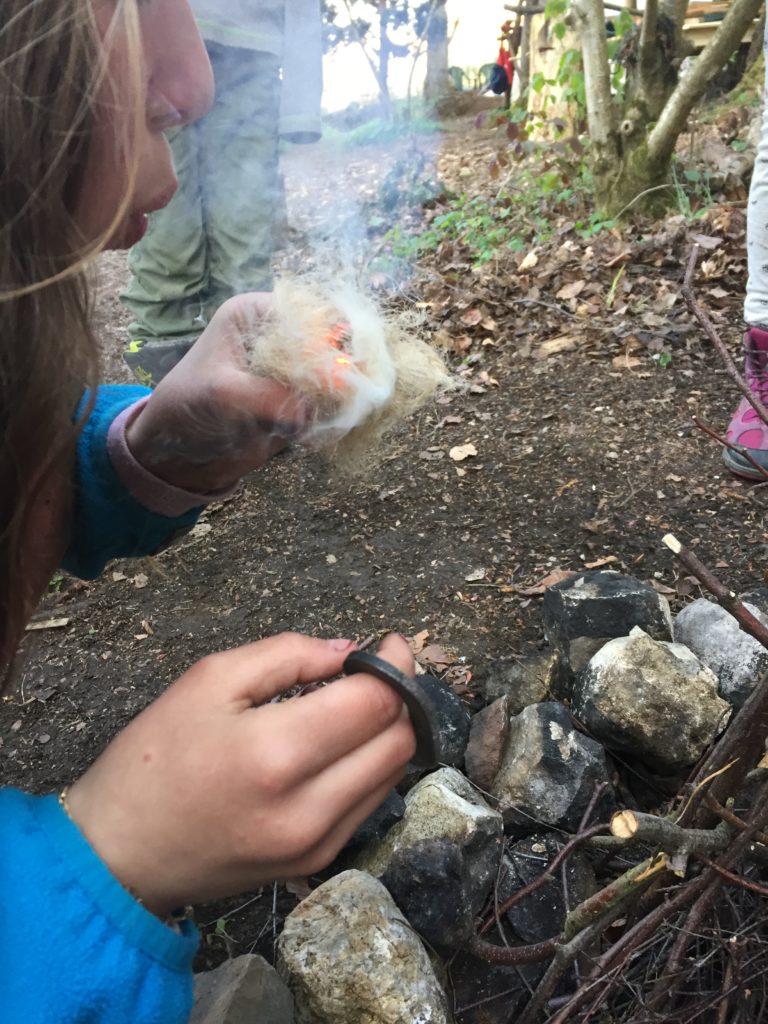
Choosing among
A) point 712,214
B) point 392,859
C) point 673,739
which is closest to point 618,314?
point 712,214

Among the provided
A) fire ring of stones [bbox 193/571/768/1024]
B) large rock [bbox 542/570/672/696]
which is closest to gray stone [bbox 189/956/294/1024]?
fire ring of stones [bbox 193/571/768/1024]

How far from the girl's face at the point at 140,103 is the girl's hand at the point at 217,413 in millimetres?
243

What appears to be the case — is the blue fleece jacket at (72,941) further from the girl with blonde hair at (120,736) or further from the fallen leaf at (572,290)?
the fallen leaf at (572,290)

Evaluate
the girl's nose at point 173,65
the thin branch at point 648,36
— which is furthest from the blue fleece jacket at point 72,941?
the thin branch at point 648,36

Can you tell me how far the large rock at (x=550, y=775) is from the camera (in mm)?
1450

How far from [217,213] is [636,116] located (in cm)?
327

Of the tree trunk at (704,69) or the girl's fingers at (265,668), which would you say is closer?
the girl's fingers at (265,668)

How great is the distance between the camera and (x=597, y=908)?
970mm

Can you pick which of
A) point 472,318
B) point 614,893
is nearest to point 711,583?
point 614,893

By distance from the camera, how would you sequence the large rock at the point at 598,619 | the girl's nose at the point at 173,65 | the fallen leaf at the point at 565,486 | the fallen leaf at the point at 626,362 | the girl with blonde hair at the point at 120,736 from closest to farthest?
the girl with blonde hair at the point at 120,736 < the girl's nose at the point at 173,65 < the large rock at the point at 598,619 < the fallen leaf at the point at 565,486 < the fallen leaf at the point at 626,362

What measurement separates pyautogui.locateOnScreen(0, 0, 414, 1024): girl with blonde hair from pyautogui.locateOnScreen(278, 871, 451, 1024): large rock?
45cm

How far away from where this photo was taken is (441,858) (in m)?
1.29

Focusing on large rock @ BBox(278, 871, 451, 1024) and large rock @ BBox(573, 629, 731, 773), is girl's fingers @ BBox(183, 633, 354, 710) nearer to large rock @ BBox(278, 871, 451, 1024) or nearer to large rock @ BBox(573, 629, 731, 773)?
large rock @ BBox(278, 871, 451, 1024)

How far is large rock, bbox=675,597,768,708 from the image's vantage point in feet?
5.27
